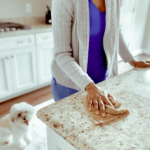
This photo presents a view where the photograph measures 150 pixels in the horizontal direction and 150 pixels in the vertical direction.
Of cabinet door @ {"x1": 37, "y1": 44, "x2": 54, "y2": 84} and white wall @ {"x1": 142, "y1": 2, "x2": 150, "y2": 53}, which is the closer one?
cabinet door @ {"x1": 37, "y1": 44, "x2": 54, "y2": 84}

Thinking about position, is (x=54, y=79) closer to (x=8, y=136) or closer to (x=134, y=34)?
(x=8, y=136)

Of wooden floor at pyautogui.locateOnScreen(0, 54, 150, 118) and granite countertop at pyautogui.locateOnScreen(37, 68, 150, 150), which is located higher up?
granite countertop at pyautogui.locateOnScreen(37, 68, 150, 150)

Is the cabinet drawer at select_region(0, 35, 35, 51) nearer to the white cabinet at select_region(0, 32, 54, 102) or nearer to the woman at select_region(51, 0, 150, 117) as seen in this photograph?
the white cabinet at select_region(0, 32, 54, 102)

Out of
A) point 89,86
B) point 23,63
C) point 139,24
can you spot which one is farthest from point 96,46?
point 139,24

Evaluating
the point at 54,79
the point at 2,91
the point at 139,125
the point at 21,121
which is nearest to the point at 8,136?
the point at 21,121

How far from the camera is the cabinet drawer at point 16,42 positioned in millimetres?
1867

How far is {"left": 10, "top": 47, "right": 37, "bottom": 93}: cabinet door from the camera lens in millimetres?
2053

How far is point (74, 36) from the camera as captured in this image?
2.80 ft

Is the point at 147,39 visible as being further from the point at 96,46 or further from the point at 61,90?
the point at 61,90

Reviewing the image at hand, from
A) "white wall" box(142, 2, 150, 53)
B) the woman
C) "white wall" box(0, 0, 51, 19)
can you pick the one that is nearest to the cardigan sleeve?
the woman

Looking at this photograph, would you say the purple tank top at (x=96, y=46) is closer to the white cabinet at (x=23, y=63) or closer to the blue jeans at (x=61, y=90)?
the blue jeans at (x=61, y=90)

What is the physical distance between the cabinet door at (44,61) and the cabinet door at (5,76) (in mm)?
409

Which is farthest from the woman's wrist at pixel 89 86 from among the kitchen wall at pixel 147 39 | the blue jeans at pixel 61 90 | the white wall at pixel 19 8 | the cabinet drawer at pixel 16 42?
the kitchen wall at pixel 147 39

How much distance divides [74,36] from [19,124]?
0.93 m
